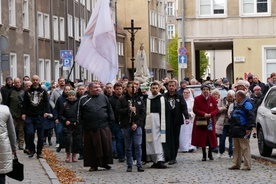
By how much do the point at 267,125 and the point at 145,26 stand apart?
81.9 metres

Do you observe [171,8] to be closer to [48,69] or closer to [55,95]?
[48,69]

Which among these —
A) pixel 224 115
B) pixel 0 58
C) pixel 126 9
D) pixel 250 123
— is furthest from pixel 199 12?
pixel 126 9

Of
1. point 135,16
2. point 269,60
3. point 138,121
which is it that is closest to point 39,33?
point 269,60

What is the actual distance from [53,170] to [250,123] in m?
4.15

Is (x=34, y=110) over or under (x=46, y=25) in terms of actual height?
under

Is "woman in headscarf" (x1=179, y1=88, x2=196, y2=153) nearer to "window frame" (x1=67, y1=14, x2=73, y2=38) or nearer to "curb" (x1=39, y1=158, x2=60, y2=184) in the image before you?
"curb" (x1=39, y1=158, x2=60, y2=184)

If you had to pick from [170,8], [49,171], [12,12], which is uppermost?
[170,8]

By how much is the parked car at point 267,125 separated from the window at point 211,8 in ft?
83.6

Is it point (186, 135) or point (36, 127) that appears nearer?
point (36, 127)

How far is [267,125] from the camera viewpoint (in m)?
20.8

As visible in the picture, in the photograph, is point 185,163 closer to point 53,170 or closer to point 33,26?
point 53,170

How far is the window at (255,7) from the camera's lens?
154 ft

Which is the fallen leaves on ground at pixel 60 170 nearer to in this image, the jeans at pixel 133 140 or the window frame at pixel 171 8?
the jeans at pixel 133 140

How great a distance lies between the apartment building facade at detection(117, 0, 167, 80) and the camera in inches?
3999
